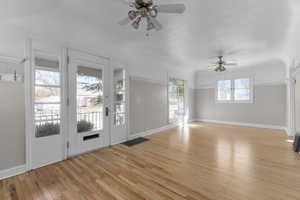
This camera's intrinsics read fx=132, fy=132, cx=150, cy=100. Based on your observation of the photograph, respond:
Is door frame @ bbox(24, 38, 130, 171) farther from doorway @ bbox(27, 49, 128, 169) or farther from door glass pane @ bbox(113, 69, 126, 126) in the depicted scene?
door glass pane @ bbox(113, 69, 126, 126)

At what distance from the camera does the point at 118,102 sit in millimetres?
3662

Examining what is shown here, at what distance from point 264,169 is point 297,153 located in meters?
1.41

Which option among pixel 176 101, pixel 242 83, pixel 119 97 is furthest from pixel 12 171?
pixel 242 83

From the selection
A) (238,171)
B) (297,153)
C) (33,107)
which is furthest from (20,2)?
(297,153)

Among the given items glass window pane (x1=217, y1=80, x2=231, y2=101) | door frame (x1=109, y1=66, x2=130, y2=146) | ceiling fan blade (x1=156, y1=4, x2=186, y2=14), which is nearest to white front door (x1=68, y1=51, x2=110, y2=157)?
door frame (x1=109, y1=66, x2=130, y2=146)

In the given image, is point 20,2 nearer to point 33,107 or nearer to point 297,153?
point 33,107

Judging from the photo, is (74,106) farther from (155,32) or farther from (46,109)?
(155,32)

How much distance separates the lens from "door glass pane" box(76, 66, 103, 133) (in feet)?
9.79

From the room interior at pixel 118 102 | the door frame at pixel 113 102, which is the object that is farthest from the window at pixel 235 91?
the door frame at pixel 113 102

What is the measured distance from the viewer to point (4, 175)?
6.79 ft

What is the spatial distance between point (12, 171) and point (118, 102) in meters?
2.31

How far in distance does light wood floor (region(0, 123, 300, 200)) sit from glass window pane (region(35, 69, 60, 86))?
1563 mm

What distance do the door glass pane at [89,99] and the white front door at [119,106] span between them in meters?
0.34

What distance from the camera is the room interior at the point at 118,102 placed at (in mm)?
1822
